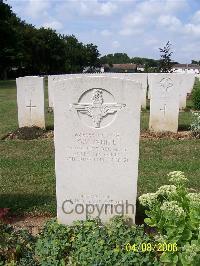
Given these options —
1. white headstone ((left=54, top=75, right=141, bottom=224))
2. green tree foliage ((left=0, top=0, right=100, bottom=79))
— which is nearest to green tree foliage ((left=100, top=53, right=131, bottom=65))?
green tree foliage ((left=0, top=0, right=100, bottom=79))

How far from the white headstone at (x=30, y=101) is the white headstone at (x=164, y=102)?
3189 millimetres

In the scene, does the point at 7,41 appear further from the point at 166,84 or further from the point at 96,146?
the point at 96,146

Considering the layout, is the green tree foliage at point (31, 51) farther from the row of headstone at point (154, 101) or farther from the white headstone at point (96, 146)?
the white headstone at point (96, 146)

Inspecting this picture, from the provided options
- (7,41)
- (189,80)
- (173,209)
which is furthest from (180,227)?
(7,41)

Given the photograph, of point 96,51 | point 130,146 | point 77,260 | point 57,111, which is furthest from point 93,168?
point 96,51

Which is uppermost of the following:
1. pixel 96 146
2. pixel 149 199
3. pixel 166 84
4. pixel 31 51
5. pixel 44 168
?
pixel 31 51

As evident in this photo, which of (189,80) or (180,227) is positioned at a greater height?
(189,80)

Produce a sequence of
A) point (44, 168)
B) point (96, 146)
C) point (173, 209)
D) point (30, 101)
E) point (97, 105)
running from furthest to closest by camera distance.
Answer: point (30, 101) < point (44, 168) < point (96, 146) < point (97, 105) < point (173, 209)

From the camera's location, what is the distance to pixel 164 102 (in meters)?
10.9

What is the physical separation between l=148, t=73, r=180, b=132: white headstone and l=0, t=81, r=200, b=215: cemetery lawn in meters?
1.02

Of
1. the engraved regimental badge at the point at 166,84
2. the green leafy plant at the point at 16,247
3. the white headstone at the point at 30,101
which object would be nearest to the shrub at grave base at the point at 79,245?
the green leafy plant at the point at 16,247

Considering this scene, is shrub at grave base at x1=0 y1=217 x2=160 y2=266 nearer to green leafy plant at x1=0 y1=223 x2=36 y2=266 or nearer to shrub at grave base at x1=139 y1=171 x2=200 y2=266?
green leafy plant at x1=0 y1=223 x2=36 y2=266

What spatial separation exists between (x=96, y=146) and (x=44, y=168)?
3.45m

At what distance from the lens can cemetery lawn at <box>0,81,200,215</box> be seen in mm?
6035
